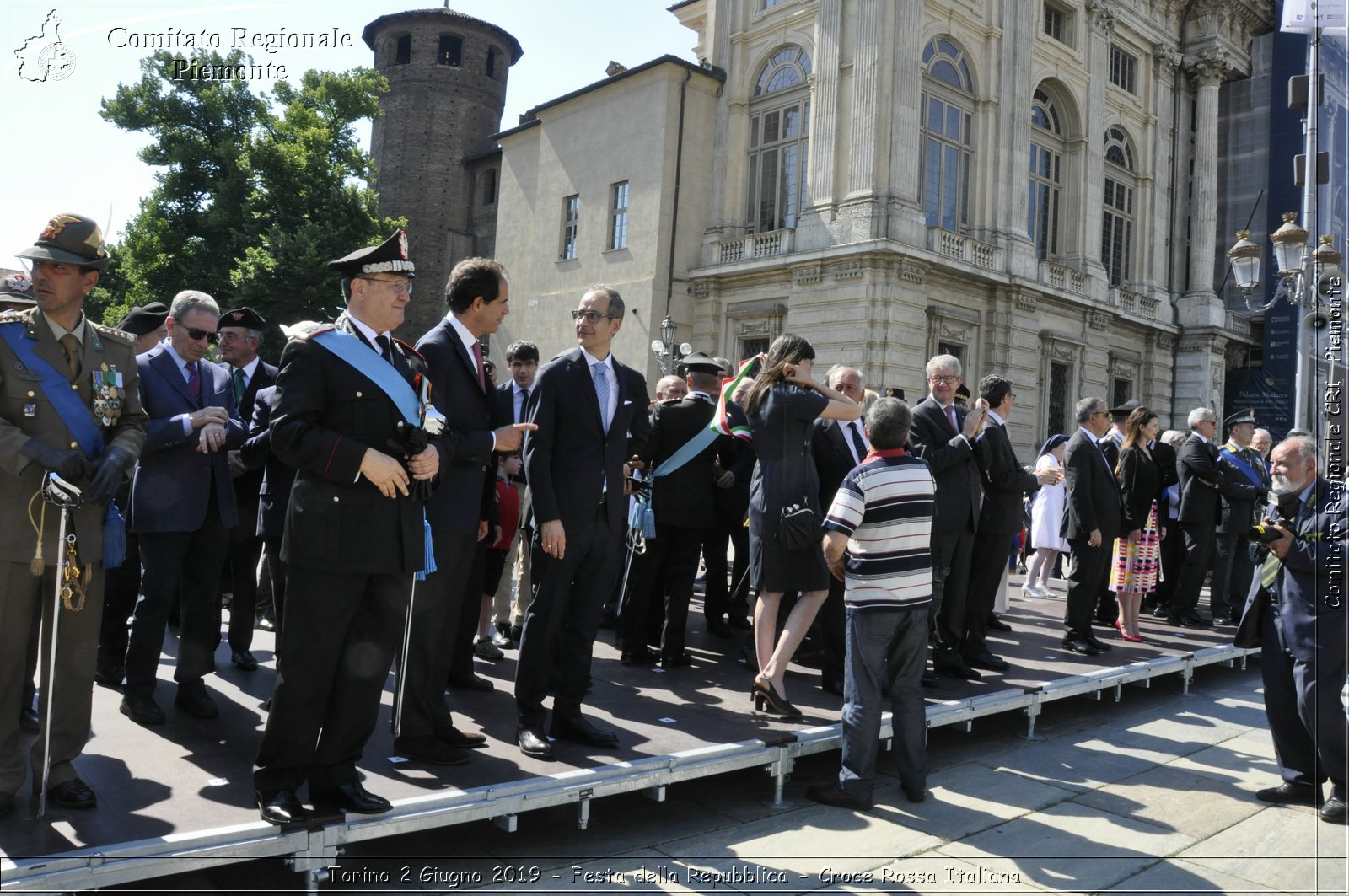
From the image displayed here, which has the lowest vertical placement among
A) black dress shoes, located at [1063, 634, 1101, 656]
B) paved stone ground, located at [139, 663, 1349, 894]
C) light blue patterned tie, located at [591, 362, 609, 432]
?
paved stone ground, located at [139, 663, 1349, 894]

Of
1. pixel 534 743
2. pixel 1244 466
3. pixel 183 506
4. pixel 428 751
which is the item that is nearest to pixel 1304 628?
pixel 534 743

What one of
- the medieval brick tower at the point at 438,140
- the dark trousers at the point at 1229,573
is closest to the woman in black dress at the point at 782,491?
the dark trousers at the point at 1229,573

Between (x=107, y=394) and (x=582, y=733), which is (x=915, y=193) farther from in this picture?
(x=107, y=394)

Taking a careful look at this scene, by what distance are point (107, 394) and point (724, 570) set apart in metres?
5.02

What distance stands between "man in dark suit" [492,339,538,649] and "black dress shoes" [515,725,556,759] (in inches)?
85.6

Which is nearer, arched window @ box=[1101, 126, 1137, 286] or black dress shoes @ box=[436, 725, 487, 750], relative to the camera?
black dress shoes @ box=[436, 725, 487, 750]

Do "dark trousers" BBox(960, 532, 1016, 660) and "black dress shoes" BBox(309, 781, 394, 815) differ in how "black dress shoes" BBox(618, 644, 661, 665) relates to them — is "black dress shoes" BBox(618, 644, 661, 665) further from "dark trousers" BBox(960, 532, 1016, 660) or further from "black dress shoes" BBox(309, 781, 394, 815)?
"black dress shoes" BBox(309, 781, 394, 815)

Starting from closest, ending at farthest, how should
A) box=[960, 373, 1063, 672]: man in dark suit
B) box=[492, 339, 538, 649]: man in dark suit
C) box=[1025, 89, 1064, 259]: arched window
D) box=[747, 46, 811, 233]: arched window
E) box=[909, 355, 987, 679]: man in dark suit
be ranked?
box=[909, 355, 987, 679]: man in dark suit, box=[492, 339, 538, 649]: man in dark suit, box=[960, 373, 1063, 672]: man in dark suit, box=[747, 46, 811, 233]: arched window, box=[1025, 89, 1064, 259]: arched window

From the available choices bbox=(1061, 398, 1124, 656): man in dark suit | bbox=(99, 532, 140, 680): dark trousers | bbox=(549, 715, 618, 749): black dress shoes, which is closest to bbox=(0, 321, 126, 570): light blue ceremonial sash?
bbox=(99, 532, 140, 680): dark trousers

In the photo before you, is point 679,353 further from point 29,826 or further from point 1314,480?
point 29,826

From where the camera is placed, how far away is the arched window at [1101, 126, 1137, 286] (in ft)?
94.6

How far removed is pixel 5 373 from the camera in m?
3.65

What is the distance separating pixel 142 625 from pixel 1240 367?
35583 mm

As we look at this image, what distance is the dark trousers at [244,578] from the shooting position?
591 cm
